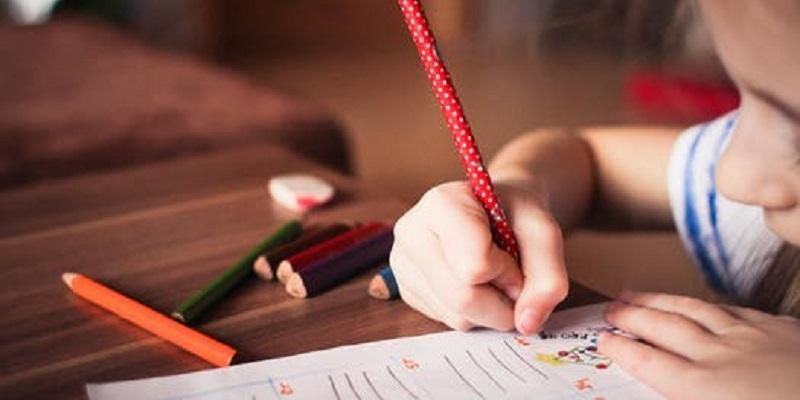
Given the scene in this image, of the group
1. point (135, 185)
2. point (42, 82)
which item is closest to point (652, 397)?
point (135, 185)

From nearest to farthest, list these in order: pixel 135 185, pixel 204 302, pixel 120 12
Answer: pixel 204 302
pixel 135 185
pixel 120 12

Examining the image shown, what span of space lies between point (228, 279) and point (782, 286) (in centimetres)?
35

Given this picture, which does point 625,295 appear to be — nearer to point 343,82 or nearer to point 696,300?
point 696,300

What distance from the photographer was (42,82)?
57.6 inches

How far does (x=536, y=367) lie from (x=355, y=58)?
2.84 meters

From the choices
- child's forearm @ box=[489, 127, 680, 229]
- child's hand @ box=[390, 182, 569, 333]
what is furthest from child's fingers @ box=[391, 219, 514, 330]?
child's forearm @ box=[489, 127, 680, 229]

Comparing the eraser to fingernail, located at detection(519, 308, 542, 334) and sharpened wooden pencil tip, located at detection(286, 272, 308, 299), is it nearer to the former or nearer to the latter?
sharpened wooden pencil tip, located at detection(286, 272, 308, 299)

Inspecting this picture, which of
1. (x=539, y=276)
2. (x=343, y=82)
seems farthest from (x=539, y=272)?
(x=343, y=82)

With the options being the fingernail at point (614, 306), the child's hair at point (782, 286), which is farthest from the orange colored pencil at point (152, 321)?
the child's hair at point (782, 286)

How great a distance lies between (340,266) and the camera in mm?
626

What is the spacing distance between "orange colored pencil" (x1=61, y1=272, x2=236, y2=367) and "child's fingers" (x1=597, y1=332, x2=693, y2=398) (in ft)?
0.66

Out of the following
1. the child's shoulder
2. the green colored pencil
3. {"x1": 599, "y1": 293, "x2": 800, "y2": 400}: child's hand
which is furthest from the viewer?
the child's shoulder

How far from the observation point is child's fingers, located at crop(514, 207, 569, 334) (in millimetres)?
521

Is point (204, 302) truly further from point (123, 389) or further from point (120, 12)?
point (120, 12)
